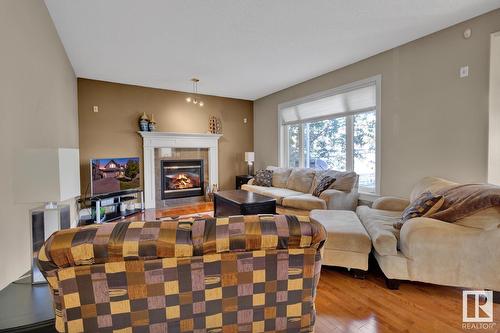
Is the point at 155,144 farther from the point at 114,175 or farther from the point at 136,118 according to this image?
the point at 114,175

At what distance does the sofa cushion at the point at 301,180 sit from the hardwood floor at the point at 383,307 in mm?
2326

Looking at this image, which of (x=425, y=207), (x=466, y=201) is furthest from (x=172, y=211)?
(x=466, y=201)

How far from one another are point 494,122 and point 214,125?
4.95 meters

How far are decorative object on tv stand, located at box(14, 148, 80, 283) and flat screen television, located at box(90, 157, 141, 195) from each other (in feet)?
10.4

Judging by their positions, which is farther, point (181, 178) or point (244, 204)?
point (181, 178)

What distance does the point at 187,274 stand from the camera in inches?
32.8

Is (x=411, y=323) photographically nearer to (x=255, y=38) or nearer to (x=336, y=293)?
(x=336, y=293)

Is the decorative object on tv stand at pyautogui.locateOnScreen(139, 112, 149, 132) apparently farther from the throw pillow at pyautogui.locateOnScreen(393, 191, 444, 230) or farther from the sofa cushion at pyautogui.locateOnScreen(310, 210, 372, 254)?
the throw pillow at pyautogui.locateOnScreen(393, 191, 444, 230)

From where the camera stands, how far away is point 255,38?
3.09 metres

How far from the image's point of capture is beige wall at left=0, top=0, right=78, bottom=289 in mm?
1307

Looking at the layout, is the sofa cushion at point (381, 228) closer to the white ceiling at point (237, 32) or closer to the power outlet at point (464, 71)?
the power outlet at point (464, 71)

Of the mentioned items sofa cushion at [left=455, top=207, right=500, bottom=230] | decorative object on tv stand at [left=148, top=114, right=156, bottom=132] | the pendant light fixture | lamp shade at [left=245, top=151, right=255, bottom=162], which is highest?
the pendant light fixture

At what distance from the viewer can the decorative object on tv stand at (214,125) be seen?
19.8 feet

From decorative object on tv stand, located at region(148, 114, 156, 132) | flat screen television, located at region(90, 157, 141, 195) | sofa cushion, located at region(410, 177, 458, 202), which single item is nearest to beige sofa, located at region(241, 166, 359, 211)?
sofa cushion, located at region(410, 177, 458, 202)
